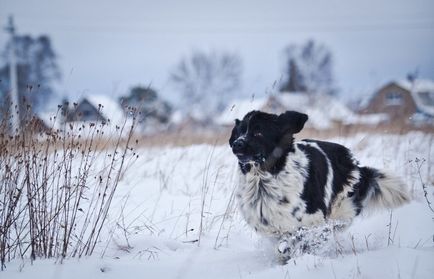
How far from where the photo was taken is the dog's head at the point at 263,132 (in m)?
4.03

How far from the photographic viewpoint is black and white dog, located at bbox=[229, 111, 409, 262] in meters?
3.96

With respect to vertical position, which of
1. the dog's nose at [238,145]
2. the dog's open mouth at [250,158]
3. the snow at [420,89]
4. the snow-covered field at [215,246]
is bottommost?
the snow-covered field at [215,246]

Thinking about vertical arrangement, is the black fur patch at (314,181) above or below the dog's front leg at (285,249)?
above

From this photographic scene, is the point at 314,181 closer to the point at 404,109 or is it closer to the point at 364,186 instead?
the point at 364,186

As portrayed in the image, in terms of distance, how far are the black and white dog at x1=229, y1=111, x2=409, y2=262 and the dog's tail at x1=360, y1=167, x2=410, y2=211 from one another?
0.33m

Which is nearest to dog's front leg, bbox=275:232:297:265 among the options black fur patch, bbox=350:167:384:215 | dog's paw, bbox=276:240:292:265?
dog's paw, bbox=276:240:292:265

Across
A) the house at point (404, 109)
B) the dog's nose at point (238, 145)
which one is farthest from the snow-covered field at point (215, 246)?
the house at point (404, 109)

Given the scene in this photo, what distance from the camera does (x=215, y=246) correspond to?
4281 mm

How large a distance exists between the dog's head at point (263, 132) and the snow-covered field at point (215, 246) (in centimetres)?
71

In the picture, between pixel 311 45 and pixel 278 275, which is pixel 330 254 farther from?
pixel 311 45

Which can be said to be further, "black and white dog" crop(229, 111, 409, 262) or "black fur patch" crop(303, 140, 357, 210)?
"black fur patch" crop(303, 140, 357, 210)

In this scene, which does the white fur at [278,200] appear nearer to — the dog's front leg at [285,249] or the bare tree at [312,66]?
the dog's front leg at [285,249]

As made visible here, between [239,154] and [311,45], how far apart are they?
38.3 m

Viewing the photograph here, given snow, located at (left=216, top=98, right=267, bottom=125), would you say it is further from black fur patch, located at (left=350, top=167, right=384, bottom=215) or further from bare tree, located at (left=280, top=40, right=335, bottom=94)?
bare tree, located at (left=280, top=40, right=335, bottom=94)
